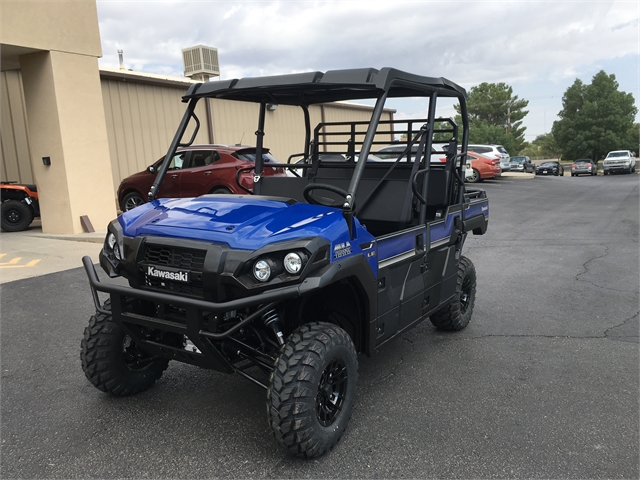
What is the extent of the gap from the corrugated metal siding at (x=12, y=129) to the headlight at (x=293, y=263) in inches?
467

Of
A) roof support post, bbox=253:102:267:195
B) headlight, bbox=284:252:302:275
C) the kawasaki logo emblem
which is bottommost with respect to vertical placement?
the kawasaki logo emblem

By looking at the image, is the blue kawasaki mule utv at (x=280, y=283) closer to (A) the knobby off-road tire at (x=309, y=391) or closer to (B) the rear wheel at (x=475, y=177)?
(A) the knobby off-road tire at (x=309, y=391)

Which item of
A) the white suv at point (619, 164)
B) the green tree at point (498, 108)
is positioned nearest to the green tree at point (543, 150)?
the green tree at point (498, 108)

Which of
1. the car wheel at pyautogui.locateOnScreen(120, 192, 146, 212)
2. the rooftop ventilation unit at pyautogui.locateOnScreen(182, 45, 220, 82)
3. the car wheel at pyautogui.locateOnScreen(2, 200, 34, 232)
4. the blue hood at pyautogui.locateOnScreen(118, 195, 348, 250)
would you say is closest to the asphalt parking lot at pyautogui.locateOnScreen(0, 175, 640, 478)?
the blue hood at pyautogui.locateOnScreen(118, 195, 348, 250)

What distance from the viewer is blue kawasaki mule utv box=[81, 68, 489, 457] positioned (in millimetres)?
2746

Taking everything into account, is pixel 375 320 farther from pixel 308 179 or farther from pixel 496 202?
pixel 496 202

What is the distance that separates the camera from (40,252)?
8.77m

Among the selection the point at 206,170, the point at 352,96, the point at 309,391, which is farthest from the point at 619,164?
the point at 309,391

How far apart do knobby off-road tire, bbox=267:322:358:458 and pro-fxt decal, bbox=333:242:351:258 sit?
0.40m

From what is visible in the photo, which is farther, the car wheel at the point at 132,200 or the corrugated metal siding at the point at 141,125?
the corrugated metal siding at the point at 141,125

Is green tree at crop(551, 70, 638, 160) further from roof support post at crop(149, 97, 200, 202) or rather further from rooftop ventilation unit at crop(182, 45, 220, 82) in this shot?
roof support post at crop(149, 97, 200, 202)

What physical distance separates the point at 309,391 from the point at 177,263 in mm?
942

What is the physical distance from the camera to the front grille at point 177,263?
9.11 feet

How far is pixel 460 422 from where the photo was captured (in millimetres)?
3273
